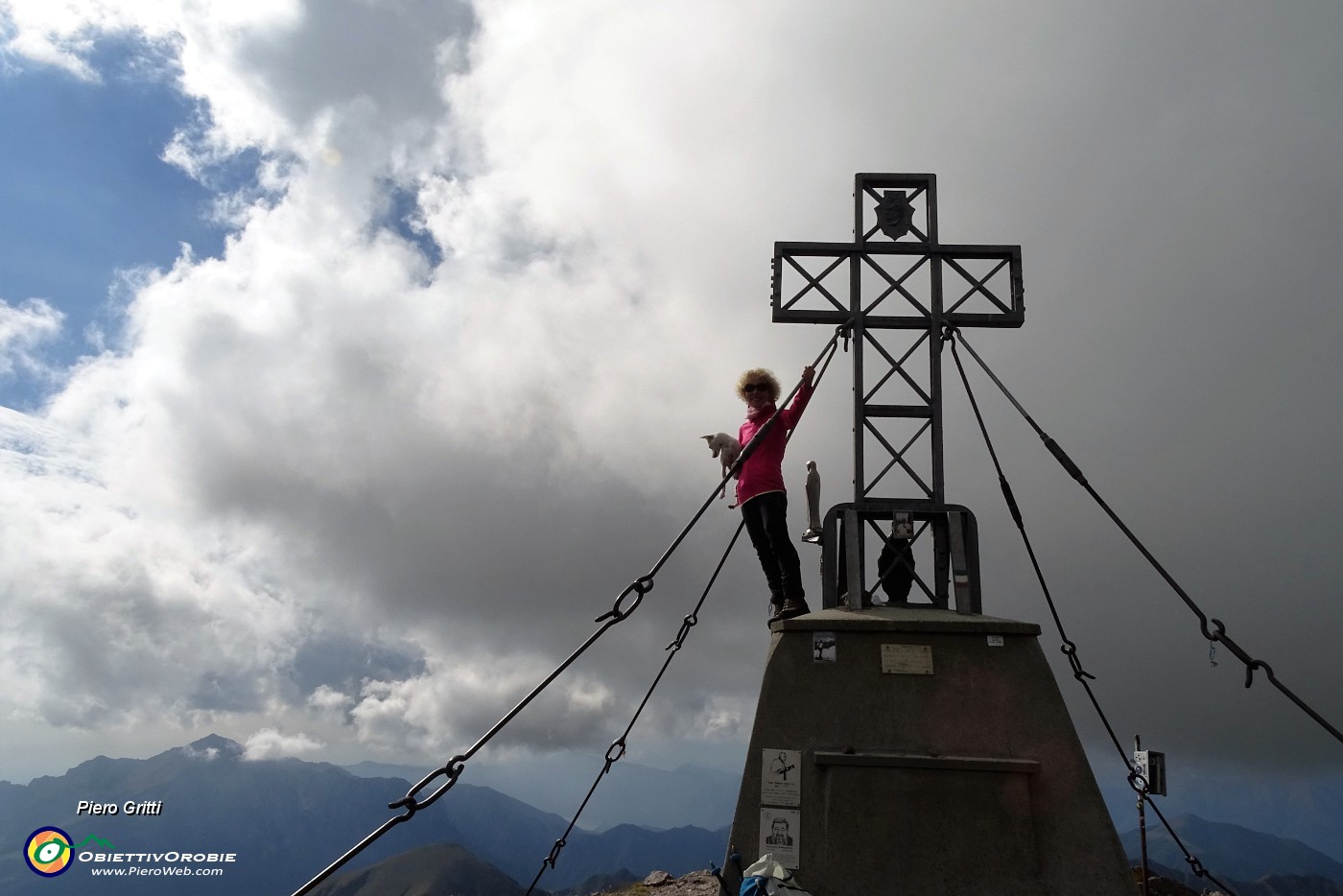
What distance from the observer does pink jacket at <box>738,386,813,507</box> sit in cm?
869

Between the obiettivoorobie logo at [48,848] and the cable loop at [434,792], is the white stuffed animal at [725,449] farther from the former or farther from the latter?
the obiettivoorobie logo at [48,848]

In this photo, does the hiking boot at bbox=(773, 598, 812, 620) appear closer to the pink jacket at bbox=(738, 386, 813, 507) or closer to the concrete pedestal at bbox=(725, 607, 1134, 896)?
the concrete pedestal at bbox=(725, 607, 1134, 896)

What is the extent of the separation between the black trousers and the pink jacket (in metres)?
0.11

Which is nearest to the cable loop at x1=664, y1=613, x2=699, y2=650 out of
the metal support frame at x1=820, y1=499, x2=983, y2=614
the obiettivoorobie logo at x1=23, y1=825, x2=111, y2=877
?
the metal support frame at x1=820, y1=499, x2=983, y2=614

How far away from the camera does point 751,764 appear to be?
7.12 m

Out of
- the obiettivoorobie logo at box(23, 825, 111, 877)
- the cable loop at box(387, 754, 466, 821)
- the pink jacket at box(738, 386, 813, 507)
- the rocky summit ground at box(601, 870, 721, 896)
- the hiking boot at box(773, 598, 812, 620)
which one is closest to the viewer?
the cable loop at box(387, 754, 466, 821)

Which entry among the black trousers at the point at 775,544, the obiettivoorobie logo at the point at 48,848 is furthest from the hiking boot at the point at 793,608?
the obiettivoorobie logo at the point at 48,848

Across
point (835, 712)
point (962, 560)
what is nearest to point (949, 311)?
point (962, 560)

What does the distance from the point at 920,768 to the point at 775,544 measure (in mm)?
2621

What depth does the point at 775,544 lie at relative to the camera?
8555mm

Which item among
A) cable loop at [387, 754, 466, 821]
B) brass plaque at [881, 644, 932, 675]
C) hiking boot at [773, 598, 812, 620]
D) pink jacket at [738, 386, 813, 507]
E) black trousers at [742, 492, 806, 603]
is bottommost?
cable loop at [387, 754, 466, 821]

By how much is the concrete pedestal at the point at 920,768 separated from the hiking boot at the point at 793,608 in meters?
0.36

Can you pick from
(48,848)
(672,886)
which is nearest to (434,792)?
(672,886)

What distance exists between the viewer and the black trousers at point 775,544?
8.45 metres
